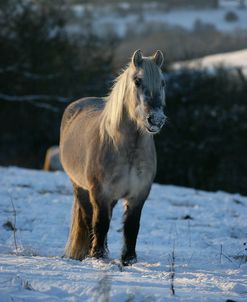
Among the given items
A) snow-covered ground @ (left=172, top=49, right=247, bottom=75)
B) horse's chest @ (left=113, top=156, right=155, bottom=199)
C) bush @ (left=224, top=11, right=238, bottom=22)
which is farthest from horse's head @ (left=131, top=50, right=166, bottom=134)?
bush @ (left=224, top=11, right=238, bottom=22)

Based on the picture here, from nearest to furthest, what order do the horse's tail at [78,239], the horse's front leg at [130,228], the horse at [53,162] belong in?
the horse's front leg at [130,228]
the horse's tail at [78,239]
the horse at [53,162]

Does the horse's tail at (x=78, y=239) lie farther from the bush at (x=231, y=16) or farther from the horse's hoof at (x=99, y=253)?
the bush at (x=231, y=16)

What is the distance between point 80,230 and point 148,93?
213 centimetres

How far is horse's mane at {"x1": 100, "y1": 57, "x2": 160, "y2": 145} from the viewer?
16.1 ft

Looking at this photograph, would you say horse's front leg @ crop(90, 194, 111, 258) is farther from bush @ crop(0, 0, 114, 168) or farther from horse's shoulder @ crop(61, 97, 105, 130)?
bush @ crop(0, 0, 114, 168)

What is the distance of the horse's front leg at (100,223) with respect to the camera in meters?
5.19

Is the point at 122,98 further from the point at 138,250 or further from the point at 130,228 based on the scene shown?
the point at 138,250

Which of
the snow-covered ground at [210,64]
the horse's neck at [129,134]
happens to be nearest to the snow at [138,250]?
the horse's neck at [129,134]

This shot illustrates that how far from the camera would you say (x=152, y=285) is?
3764 mm

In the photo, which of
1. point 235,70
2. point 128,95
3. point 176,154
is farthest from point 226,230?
point 235,70

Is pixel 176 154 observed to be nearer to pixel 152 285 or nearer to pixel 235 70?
pixel 235 70

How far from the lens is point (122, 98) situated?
521cm

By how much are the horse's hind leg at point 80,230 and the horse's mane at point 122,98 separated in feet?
3.77

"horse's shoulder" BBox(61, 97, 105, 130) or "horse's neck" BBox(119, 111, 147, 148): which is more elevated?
"horse's shoulder" BBox(61, 97, 105, 130)
